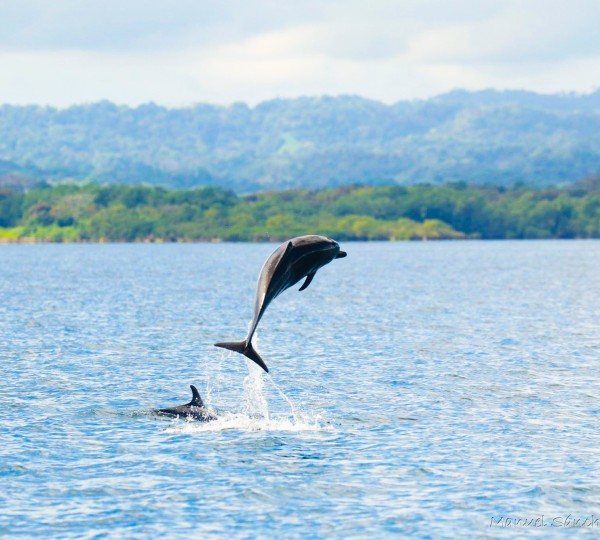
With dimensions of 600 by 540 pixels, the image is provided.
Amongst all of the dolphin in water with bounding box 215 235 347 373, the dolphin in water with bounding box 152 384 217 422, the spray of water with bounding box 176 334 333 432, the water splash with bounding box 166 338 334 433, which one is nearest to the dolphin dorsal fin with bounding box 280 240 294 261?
the dolphin in water with bounding box 215 235 347 373

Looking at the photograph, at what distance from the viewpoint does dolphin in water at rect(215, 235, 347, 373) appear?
95.9 feet

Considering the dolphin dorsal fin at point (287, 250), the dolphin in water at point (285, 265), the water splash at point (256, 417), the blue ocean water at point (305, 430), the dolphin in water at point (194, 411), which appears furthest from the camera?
the dolphin in water at point (194, 411)

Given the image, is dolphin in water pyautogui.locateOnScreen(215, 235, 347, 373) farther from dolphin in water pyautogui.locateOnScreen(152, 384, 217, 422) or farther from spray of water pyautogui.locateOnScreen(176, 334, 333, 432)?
dolphin in water pyautogui.locateOnScreen(152, 384, 217, 422)

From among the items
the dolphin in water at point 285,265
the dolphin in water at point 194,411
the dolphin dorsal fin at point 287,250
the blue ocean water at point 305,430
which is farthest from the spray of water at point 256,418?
the dolphin dorsal fin at point 287,250

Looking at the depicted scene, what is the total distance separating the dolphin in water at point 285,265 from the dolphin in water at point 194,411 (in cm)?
1031

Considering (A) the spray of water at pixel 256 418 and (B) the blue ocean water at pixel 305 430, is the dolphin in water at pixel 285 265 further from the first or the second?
(A) the spray of water at pixel 256 418

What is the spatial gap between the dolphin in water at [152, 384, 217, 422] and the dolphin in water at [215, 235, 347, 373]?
10.3m

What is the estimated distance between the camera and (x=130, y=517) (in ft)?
92.1

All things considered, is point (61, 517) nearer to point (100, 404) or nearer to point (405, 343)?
point (100, 404)

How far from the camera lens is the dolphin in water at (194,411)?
1558 inches

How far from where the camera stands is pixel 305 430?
38562mm

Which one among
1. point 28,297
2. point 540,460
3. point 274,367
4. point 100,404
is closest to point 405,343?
point 274,367

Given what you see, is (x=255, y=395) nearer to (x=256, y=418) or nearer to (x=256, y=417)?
(x=256, y=417)

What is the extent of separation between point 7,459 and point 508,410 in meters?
19.4
